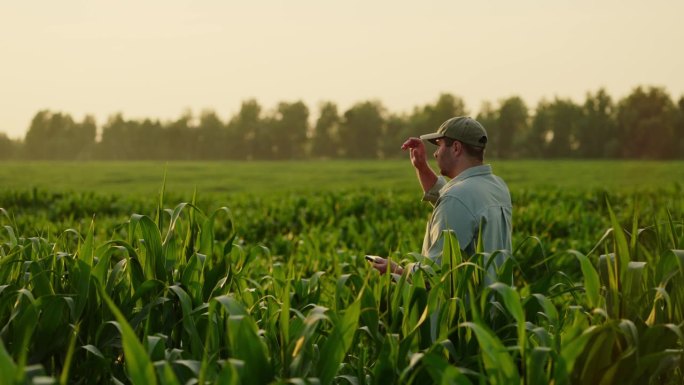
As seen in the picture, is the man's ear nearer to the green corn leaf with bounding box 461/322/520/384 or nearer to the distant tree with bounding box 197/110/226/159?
the green corn leaf with bounding box 461/322/520/384

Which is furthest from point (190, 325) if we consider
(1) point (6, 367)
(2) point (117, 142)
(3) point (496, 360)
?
(2) point (117, 142)

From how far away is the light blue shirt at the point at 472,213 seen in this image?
4562mm

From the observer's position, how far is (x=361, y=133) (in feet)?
447

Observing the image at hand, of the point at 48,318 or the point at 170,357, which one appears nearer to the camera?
the point at 170,357

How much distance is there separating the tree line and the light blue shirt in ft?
353

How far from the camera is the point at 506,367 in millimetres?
2721

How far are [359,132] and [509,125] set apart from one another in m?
25.9

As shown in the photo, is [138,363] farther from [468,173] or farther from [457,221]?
[468,173]

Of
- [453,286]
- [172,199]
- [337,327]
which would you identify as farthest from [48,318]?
[172,199]

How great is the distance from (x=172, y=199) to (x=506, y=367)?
67.6 feet

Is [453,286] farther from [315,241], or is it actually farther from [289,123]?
[289,123]

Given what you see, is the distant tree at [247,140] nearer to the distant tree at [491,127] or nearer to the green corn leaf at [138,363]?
the distant tree at [491,127]

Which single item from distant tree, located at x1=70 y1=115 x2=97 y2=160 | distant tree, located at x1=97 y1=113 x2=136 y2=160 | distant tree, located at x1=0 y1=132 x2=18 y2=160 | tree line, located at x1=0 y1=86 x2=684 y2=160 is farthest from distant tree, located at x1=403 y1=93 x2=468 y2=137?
distant tree, located at x1=0 y1=132 x2=18 y2=160

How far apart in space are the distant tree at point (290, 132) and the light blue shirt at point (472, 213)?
135332mm
